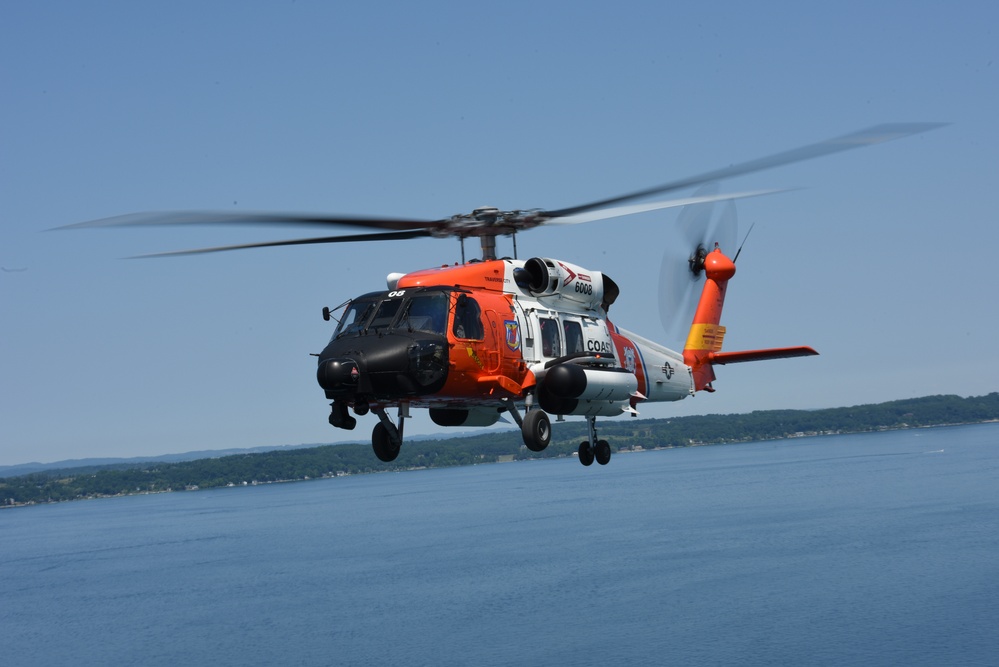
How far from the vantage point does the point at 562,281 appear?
1859 cm

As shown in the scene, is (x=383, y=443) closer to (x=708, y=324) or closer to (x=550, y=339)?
(x=550, y=339)

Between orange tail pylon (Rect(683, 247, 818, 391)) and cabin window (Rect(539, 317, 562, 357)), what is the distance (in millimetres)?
6535

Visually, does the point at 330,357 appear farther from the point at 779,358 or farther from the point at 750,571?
the point at 750,571

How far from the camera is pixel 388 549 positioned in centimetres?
16650

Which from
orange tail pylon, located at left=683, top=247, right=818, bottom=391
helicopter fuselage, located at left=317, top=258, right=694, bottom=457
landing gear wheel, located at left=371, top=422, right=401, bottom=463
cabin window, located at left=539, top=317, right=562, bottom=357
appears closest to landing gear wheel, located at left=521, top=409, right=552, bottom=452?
helicopter fuselage, located at left=317, top=258, right=694, bottom=457

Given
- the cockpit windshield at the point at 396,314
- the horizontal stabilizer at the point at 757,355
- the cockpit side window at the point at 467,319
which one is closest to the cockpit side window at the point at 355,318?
the cockpit windshield at the point at 396,314

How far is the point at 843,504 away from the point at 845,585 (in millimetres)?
66319

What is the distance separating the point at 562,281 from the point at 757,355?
20.1 feet

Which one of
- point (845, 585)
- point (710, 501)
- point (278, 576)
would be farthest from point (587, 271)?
point (710, 501)

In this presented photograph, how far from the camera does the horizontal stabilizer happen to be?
68.6 ft

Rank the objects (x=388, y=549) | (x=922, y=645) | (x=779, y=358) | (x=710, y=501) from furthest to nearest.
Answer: (x=710, y=501) < (x=388, y=549) < (x=922, y=645) < (x=779, y=358)

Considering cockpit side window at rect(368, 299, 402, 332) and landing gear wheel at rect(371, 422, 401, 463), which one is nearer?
cockpit side window at rect(368, 299, 402, 332)

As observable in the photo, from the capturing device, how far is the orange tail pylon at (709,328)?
24.4 metres

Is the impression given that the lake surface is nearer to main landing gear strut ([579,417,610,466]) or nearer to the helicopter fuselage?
main landing gear strut ([579,417,610,466])
